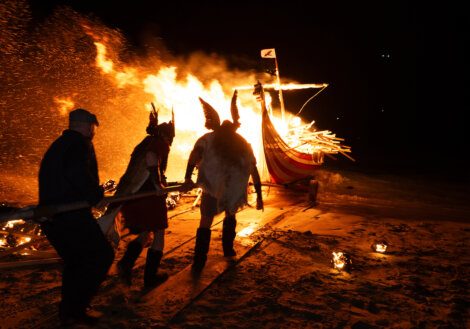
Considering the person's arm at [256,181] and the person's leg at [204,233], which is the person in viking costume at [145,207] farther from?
the person's arm at [256,181]

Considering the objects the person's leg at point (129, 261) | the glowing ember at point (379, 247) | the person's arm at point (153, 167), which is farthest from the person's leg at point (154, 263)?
the glowing ember at point (379, 247)

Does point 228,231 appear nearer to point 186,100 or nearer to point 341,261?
point 341,261

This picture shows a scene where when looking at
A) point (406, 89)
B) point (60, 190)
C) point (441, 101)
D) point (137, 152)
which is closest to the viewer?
point (60, 190)

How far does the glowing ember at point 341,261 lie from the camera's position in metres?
4.97

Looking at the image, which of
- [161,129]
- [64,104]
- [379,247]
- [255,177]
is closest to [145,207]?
[161,129]

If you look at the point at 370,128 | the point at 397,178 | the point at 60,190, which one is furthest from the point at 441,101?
the point at 60,190

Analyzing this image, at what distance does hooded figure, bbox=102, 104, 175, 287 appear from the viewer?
13.5 ft

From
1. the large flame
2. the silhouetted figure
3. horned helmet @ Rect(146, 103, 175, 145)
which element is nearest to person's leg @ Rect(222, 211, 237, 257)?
horned helmet @ Rect(146, 103, 175, 145)

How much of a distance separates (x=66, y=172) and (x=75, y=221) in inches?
16.2

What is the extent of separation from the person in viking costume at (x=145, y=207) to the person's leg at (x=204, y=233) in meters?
0.66

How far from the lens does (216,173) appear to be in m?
4.95

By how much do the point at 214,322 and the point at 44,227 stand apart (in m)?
1.70

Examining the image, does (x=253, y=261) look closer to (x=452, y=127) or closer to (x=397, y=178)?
(x=397, y=178)

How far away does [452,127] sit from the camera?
169ft
